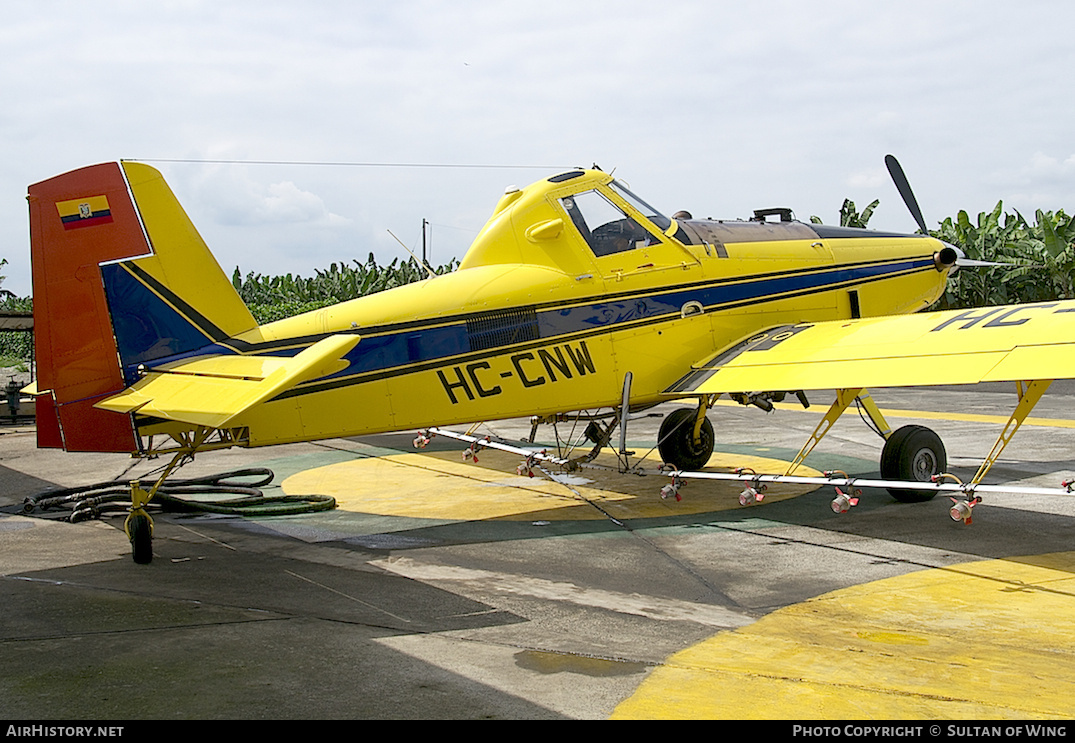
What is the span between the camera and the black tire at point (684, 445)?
40.4 ft

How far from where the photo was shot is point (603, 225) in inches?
395

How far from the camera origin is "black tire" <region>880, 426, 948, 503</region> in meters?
9.84

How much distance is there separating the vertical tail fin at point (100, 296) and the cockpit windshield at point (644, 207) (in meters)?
4.65

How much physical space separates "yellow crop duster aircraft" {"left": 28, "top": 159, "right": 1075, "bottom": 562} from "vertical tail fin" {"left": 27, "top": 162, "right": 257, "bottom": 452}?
16 mm

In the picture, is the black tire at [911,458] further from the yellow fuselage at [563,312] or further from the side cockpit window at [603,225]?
the side cockpit window at [603,225]

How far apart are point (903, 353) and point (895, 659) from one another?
4.24 m

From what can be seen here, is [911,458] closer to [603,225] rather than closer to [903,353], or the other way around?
[903,353]

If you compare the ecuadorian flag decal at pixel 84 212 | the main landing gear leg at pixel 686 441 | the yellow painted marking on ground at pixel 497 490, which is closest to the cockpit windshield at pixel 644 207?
the main landing gear leg at pixel 686 441

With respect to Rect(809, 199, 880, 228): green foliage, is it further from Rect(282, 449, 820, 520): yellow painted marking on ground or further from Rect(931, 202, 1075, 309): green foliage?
Rect(282, 449, 820, 520): yellow painted marking on ground

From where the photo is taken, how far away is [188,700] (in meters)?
4.55

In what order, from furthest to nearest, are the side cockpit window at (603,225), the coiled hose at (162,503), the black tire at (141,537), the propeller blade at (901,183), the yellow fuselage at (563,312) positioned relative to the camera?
the propeller blade at (901,183)
the side cockpit window at (603,225)
the coiled hose at (162,503)
the yellow fuselage at (563,312)
the black tire at (141,537)

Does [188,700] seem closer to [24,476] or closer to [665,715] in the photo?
[665,715]

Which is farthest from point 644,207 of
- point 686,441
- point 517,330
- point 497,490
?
point 497,490

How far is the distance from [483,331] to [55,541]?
14.5ft
